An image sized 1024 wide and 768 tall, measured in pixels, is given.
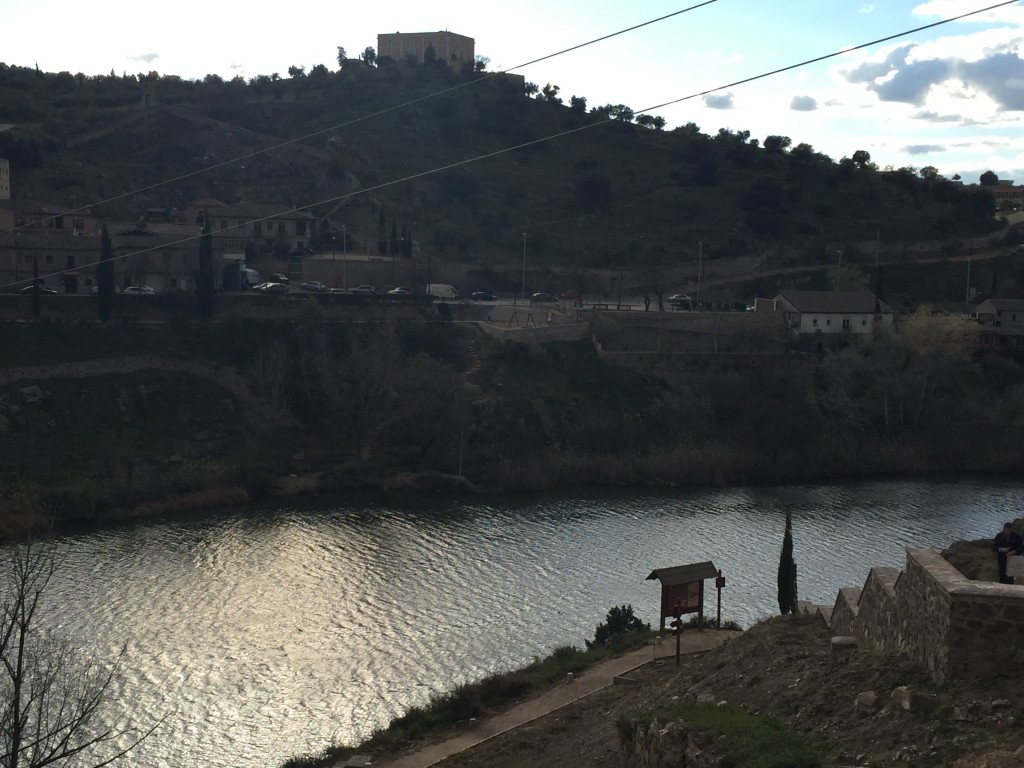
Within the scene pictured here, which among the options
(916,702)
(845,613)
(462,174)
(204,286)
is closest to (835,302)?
(204,286)

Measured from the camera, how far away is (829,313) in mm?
49250

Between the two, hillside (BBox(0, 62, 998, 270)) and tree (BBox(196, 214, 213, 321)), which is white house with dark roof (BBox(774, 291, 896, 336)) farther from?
tree (BBox(196, 214, 213, 321))

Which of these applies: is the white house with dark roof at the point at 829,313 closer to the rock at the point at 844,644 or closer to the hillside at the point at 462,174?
the hillside at the point at 462,174

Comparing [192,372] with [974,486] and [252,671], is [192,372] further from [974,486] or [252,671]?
[974,486]

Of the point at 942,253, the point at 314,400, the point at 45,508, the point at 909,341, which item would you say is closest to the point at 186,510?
the point at 45,508

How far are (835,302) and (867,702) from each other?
4216cm

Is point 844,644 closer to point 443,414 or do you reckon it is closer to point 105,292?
point 443,414

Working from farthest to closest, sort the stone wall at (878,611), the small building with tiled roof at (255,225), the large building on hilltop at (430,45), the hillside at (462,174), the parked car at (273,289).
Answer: the large building on hilltop at (430,45) → the hillside at (462,174) → the small building with tiled roof at (255,225) → the parked car at (273,289) → the stone wall at (878,611)

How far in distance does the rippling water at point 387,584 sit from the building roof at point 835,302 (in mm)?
12589

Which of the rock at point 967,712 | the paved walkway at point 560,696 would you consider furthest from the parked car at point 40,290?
the rock at point 967,712

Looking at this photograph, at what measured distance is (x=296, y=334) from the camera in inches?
1710

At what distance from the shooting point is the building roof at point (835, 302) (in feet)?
161

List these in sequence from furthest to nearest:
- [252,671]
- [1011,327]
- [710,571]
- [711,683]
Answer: [1011,327], [252,671], [710,571], [711,683]

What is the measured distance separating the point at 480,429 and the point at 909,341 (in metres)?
18.2
